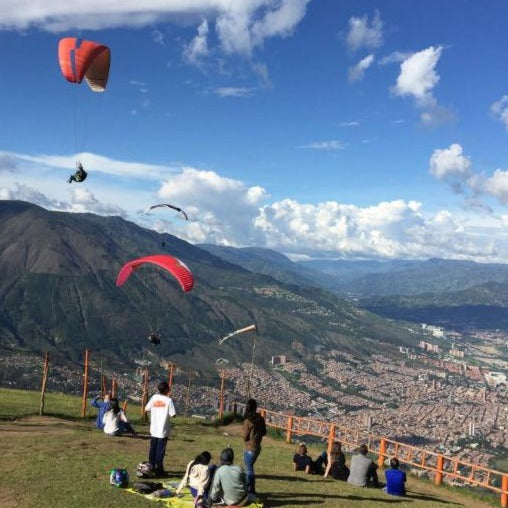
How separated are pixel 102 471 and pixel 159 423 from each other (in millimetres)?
2610

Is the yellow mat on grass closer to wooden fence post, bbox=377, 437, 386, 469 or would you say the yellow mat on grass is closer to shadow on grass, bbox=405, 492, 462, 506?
shadow on grass, bbox=405, 492, 462, 506

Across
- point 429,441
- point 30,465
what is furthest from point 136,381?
point 30,465

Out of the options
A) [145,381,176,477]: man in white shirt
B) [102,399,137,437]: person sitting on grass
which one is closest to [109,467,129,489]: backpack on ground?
[145,381,176,477]: man in white shirt

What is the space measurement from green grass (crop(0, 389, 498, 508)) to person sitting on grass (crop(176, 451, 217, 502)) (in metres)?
1.09

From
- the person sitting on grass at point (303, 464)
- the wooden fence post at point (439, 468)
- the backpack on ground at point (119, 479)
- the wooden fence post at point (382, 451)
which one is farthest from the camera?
the wooden fence post at point (382, 451)

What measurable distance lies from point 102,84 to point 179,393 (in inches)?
6329

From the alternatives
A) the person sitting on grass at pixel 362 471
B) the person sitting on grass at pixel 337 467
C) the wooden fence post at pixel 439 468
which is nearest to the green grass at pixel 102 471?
the wooden fence post at pixel 439 468

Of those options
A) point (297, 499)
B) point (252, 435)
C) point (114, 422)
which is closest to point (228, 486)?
point (252, 435)

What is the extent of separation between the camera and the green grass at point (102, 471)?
13.3 meters

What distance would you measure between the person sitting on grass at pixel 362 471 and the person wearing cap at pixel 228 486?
24.3 ft

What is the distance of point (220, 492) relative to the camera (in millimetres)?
13445

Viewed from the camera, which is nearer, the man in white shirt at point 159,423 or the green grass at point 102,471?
the green grass at point 102,471

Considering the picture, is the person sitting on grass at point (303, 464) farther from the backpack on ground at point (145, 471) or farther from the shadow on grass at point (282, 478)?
the backpack on ground at point (145, 471)

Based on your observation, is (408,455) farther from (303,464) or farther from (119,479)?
(119,479)
